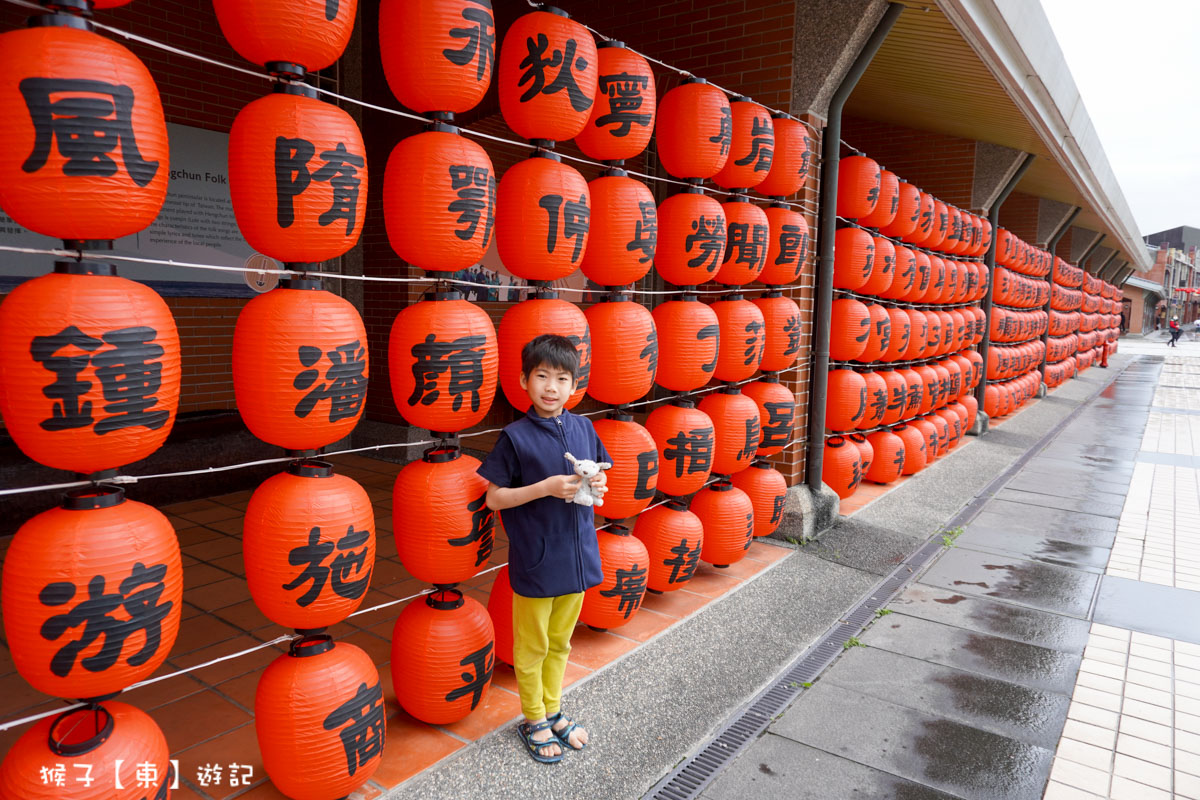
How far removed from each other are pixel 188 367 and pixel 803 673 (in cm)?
556

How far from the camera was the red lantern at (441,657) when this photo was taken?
270cm

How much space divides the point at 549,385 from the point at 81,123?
149 centimetres

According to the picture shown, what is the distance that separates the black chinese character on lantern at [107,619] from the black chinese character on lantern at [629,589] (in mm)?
2037

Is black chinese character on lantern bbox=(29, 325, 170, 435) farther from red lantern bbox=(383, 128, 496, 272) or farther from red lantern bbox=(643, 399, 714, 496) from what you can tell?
red lantern bbox=(643, 399, 714, 496)

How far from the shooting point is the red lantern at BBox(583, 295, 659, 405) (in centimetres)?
344

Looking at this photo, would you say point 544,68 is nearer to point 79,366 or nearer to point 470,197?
point 470,197

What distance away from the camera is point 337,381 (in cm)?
227

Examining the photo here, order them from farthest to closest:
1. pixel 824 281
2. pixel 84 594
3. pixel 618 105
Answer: pixel 824 281, pixel 618 105, pixel 84 594

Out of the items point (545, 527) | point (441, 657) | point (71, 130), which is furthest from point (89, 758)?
point (71, 130)

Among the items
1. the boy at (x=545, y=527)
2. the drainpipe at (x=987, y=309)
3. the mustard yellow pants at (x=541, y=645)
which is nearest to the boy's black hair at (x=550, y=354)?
the boy at (x=545, y=527)

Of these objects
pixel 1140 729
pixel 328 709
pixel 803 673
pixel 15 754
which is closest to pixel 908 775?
pixel 803 673

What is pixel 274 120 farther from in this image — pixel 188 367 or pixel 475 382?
pixel 188 367

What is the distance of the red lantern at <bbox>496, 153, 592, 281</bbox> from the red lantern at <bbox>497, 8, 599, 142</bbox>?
15cm

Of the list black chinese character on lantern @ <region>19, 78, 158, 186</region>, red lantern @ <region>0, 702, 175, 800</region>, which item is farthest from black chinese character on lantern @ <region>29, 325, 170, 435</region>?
red lantern @ <region>0, 702, 175, 800</region>
